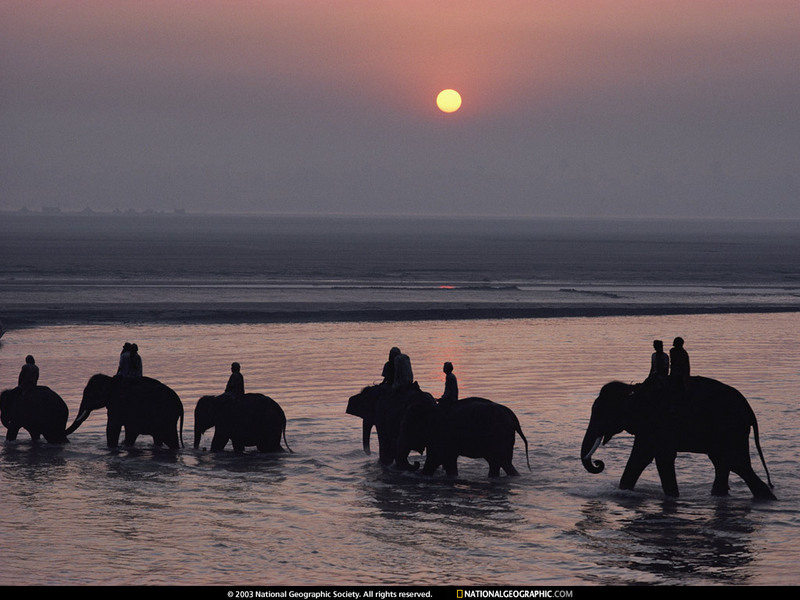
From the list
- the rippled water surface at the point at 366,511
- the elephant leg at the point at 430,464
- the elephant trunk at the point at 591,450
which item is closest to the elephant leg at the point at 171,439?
the rippled water surface at the point at 366,511

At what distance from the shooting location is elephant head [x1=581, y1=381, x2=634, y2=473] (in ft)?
63.4

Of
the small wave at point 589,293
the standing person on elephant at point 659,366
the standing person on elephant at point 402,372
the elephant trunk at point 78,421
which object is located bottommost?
the elephant trunk at point 78,421

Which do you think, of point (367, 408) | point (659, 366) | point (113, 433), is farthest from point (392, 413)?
point (113, 433)

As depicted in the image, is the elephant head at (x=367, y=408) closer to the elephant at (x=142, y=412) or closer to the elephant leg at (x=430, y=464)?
the elephant leg at (x=430, y=464)

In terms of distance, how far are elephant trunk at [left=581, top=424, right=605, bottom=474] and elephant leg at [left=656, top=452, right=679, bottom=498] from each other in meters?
1.15

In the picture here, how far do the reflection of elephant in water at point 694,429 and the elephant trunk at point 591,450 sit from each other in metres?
0.61

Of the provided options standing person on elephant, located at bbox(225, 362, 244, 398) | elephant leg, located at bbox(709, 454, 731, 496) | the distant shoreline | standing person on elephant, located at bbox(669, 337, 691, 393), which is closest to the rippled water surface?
elephant leg, located at bbox(709, 454, 731, 496)

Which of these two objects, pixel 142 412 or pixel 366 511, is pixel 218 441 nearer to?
pixel 142 412

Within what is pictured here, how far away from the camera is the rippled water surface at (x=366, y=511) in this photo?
14805mm

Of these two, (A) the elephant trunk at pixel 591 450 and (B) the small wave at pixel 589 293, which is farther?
(B) the small wave at pixel 589 293

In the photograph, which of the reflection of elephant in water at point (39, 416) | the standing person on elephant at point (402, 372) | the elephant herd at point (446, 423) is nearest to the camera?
the elephant herd at point (446, 423)
